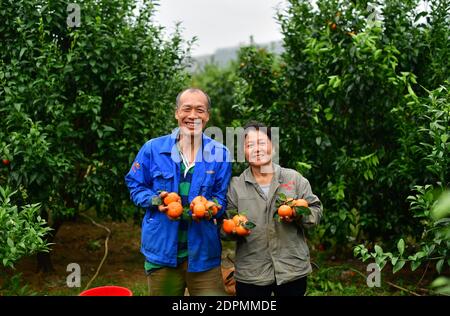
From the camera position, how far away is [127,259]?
5.94 meters

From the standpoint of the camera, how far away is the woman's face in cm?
296

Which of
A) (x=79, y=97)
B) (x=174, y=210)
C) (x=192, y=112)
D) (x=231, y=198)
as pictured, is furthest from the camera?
(x=79, y=97)

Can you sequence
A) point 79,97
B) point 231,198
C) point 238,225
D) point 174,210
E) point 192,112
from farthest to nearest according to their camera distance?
point 79,97 → point 231,198 → point 192,112 → point 238,225 → point 174,210

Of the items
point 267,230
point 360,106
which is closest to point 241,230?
point 267,230

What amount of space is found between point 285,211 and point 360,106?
214cm

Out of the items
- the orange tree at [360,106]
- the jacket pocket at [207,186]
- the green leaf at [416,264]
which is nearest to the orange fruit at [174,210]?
the jacket pocket at [207,186]

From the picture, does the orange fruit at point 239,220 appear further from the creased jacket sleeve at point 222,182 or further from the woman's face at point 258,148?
the woman's face at point 258,148

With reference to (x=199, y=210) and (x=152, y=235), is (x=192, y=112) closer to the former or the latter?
(x=199, y=210)

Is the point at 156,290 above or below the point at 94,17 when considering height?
below

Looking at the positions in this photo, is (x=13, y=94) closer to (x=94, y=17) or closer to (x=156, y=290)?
(x=94, y=17)

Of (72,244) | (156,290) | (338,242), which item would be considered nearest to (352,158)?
(338,242)

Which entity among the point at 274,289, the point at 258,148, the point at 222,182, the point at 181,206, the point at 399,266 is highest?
the point at 258,148

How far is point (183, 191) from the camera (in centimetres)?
298
